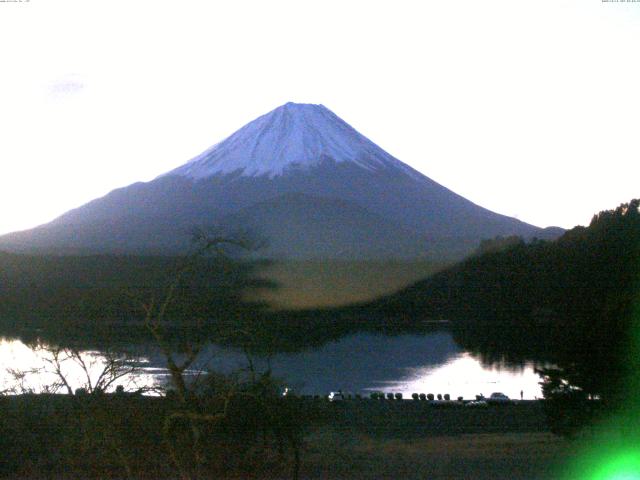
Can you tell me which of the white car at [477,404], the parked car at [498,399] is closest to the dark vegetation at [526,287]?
the parked car at [498,399]

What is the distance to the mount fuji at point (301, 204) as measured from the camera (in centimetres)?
4256

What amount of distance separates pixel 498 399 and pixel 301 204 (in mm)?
34694

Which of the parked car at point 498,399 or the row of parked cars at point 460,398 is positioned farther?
the parked car at point 498,399

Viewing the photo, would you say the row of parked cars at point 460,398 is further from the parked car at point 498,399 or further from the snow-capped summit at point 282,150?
the snow-capped summit at point 282,150

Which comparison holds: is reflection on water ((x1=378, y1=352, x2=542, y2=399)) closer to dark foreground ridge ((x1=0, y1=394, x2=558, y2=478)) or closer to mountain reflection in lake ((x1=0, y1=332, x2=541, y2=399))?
mountain reflection in lake ((x1=0, y1=332, x2=541, y2=399))

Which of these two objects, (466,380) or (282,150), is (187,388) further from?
(282,150)

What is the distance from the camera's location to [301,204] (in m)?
53.8

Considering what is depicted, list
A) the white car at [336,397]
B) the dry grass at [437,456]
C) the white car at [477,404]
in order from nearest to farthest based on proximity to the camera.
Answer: the dry grass at [437,456], the white car at [336,397], the white car at [477,404]

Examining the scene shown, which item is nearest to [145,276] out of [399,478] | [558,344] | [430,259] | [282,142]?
[399,478]

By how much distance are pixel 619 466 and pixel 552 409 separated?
5.17ft

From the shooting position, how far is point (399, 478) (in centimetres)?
1088

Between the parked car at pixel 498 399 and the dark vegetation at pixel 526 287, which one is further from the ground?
the dark vegetation at pixel 526 287

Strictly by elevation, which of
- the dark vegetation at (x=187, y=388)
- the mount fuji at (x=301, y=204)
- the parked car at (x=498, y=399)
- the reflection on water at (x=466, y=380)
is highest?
the mount fuji at (x=301, y=204)

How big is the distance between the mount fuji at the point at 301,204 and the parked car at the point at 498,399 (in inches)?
660
